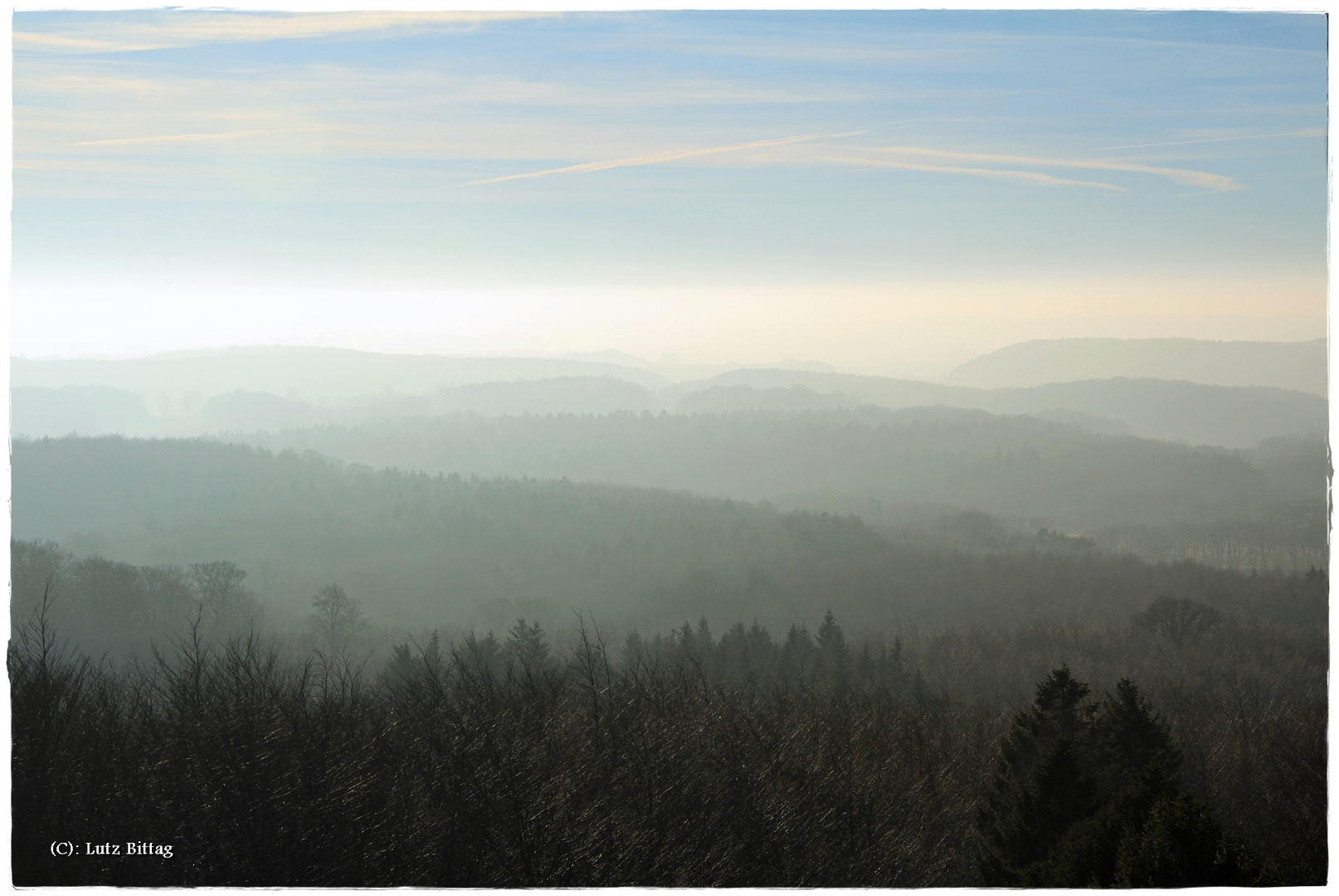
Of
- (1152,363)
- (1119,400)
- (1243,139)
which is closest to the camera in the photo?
(1243,139)

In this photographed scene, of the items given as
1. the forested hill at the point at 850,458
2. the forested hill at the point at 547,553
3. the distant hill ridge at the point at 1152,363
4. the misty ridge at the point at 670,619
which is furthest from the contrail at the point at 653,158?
the forested hill at the point at 547,553

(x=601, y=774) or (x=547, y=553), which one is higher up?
(x=547, y=553)

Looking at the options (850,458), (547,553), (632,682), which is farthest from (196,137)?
(850,458)

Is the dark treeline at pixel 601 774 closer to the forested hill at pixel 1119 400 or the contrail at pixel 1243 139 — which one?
the forested hill at pixel 1119 400

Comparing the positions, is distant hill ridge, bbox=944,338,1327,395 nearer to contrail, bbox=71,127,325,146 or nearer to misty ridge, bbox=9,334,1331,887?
misty ridge, bbox=9,334,1331,887

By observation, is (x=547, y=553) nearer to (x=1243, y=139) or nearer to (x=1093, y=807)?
(x=1093, y=807)

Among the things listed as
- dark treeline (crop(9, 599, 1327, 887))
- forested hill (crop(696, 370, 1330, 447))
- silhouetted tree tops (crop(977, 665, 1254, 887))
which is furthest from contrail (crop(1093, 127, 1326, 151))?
silhouetted tree tops (crop(977, 665, 1254, 887))
